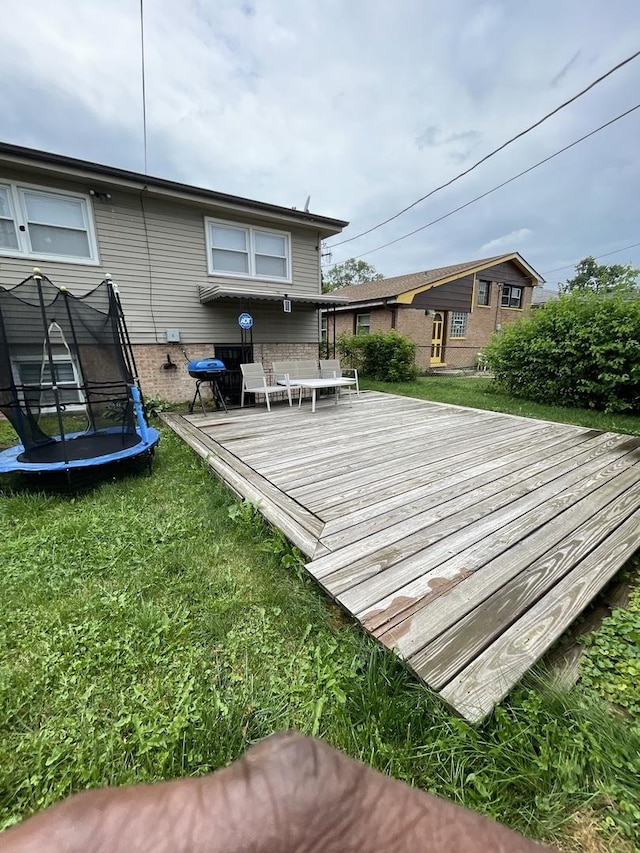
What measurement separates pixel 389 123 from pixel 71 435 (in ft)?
39.5

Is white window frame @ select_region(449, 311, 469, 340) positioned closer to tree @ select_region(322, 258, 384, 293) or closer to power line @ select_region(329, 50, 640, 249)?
power line @ select_region(329, 50, 640, 249)

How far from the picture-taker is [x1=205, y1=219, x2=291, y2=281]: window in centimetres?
797

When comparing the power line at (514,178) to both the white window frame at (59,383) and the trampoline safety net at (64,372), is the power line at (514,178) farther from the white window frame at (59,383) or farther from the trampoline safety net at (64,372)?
the white window frame at (59,383)

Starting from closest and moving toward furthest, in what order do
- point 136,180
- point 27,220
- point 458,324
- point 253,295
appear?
point 27,220 < point 136,180 < point 253,295 < point 458,324

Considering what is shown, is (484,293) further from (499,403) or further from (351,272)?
(351,272)

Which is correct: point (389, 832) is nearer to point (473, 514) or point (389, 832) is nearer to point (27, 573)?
point (473, 514)

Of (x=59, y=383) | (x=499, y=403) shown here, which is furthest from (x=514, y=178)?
(x=59, y=383)

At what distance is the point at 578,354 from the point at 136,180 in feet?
29.8

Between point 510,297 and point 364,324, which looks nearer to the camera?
point 364,324

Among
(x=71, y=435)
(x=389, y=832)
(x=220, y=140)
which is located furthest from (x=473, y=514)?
(x=220, y=140)

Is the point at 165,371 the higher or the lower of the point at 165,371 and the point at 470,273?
the lower

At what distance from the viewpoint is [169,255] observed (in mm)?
7516

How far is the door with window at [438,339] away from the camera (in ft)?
51.2

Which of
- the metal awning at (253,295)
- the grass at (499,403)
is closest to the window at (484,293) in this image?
the grass at (499,403)
